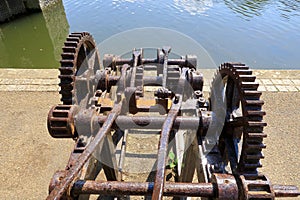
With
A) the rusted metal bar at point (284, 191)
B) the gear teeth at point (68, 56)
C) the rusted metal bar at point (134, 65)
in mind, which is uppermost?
the gear teeth at point (68, 56)

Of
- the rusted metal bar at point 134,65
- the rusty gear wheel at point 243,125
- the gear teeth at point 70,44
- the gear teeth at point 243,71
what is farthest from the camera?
the rusted metal bar at point 134,65

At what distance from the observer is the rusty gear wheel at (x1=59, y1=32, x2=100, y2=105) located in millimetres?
2301

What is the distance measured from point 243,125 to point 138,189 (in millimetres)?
875

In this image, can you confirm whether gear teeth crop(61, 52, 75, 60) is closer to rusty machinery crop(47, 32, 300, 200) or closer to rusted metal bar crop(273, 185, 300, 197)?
rusty machinery crop(47, 32, 300, 200)

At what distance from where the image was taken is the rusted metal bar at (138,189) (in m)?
1.49

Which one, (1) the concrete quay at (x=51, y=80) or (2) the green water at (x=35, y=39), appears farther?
(2) the green water at (x=35, y=39)

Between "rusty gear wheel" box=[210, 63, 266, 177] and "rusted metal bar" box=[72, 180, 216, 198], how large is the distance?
1.29 ft

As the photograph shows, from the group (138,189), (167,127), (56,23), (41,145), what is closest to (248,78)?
(167,127)

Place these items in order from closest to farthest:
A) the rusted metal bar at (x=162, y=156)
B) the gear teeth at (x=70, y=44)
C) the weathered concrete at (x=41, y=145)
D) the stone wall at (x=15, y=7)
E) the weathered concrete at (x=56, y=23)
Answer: the rusted metal bar at (x=162, y=156)
the gear teeth at (x=70, y=44)
the weathered concrete at (x=41, y=145)
the weathered concrete at (x=56, y=23)
the stone wall at (x=15, y=7)

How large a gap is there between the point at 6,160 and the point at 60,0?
13985mm

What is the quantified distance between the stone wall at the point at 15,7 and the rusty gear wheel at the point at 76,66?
12.3 m

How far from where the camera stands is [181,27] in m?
11.6

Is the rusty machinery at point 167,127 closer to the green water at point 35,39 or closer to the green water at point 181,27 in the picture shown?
the green water at point 181,27

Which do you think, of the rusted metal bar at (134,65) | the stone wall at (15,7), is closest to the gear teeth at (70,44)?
the rusted metal bar at (134,65)
